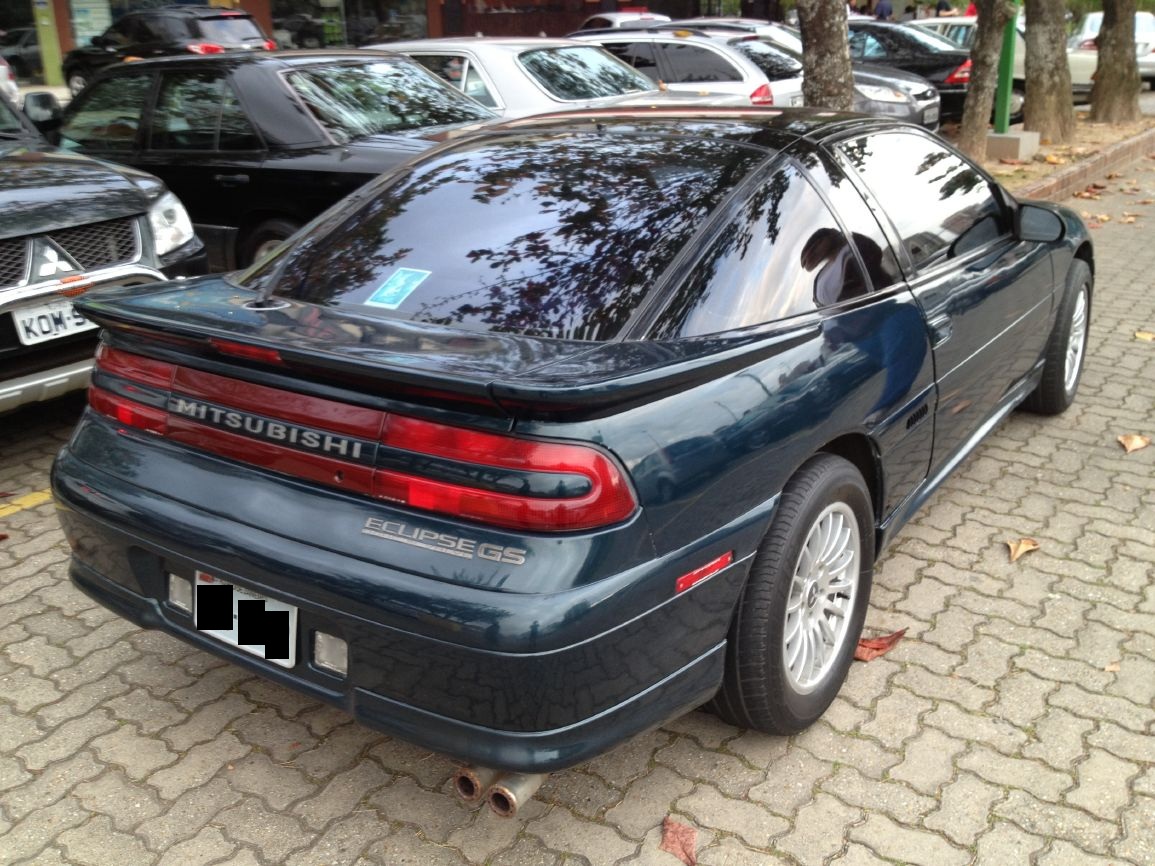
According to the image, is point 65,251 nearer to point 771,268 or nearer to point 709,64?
point 771,268

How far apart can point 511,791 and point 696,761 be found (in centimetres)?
73

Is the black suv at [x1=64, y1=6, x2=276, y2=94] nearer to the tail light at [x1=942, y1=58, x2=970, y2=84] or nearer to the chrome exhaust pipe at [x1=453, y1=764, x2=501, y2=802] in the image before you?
the tail light at [x1=942, y1=58, x2=970, y2=84]

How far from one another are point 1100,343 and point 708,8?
26.0 m

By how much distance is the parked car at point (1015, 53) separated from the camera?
16.0m

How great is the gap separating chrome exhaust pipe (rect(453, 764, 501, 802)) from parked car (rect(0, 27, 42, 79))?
807 inches

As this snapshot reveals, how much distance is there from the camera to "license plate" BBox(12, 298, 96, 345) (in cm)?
419

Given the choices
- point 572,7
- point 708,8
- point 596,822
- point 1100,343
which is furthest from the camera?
point 708,8

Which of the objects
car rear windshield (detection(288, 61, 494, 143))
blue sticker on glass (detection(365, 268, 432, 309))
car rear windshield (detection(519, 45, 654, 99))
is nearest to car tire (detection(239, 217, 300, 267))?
car rear windshield (detection(288, 61, 494, 143))

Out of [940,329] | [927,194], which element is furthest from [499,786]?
[927,194]

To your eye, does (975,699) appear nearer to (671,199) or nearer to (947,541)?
(947,541)

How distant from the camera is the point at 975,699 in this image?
9.80ft

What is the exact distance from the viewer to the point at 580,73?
27.9 feet

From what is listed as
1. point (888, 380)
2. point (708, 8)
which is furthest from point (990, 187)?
point (708, 8)

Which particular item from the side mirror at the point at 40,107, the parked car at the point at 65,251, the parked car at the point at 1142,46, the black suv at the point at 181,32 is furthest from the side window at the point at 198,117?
the parked car at the point at 1142,46
